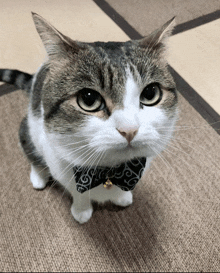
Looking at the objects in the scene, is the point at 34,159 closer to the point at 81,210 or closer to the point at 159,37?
the point at 81,210

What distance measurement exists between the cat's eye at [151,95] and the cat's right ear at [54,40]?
6.8 inches

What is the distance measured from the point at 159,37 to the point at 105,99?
200 mm

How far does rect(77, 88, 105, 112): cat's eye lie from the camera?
1.63ft

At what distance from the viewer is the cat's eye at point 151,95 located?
522mm

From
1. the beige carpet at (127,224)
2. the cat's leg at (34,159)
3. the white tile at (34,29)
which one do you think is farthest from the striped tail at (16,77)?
the white tile at (34,29)

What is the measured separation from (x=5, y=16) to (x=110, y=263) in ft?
4.82

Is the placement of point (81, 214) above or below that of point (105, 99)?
below

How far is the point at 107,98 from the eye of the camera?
1.60 feet

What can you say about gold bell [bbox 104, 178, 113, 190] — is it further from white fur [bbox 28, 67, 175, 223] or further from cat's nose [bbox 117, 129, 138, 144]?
cat's nose [bbox 117, 129, 138, 144]

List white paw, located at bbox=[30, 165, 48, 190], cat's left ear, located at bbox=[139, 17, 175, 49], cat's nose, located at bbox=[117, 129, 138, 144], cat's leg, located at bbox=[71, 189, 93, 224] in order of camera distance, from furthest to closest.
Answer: white paw, located at bbox=[30, 165, 48, 190] < cat's leg, located at bbox=[71, 189, 93, 224] < cat's left ear, located at bbox=[139, 17, 175, 49] < cat's nose, located at bbox=[117, 129, 138, 144]

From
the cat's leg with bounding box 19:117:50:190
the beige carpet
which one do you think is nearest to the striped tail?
the cat's leg with bounding box 19:117:50:190

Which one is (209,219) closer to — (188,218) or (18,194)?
(188,218)

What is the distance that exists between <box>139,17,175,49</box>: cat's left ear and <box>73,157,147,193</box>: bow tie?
28 cm

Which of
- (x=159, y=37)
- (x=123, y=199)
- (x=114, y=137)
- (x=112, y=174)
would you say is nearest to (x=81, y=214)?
(x=123, y=199)
